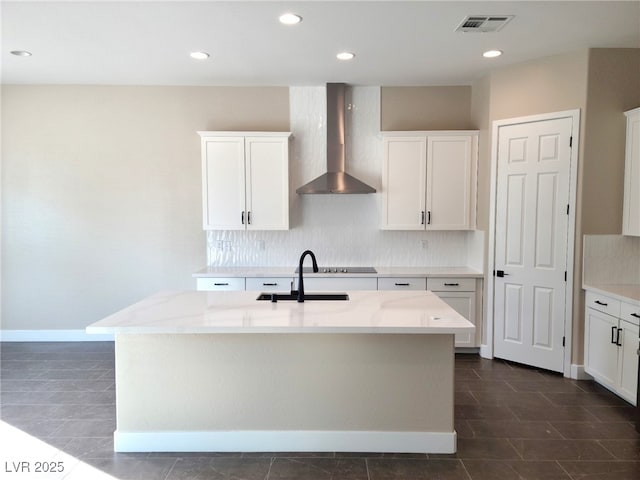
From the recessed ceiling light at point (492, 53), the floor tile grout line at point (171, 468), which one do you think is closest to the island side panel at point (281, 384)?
the floor tile grout line at point (171, 468)

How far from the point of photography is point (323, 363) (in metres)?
2.71

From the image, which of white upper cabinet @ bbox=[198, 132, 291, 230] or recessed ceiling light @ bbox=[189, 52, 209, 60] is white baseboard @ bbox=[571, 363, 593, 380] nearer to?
white upper cabinet @ bbox=[198, 132, 291, 230]

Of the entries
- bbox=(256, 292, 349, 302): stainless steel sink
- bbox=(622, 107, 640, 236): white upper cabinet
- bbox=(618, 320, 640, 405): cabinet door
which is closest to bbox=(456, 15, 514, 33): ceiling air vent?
bbox=(622, 107, 640, 236): white upper cabinet

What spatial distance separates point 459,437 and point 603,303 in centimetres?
175

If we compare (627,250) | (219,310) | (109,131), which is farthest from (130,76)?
(627,250)

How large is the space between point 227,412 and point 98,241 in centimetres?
317

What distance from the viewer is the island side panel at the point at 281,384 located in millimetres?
2691

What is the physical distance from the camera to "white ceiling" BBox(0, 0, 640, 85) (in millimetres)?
2979

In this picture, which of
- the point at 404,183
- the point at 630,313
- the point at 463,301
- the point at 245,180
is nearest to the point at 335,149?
the point at 404,183

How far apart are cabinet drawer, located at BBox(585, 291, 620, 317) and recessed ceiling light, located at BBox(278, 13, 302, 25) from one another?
3.22 m

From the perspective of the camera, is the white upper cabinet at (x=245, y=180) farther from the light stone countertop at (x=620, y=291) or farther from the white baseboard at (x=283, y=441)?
the light stone countertop at (x=620, y=291)

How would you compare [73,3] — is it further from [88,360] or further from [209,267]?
[88,360]

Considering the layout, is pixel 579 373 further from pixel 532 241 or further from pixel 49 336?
pixel 49 336

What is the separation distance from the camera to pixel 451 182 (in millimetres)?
4688
